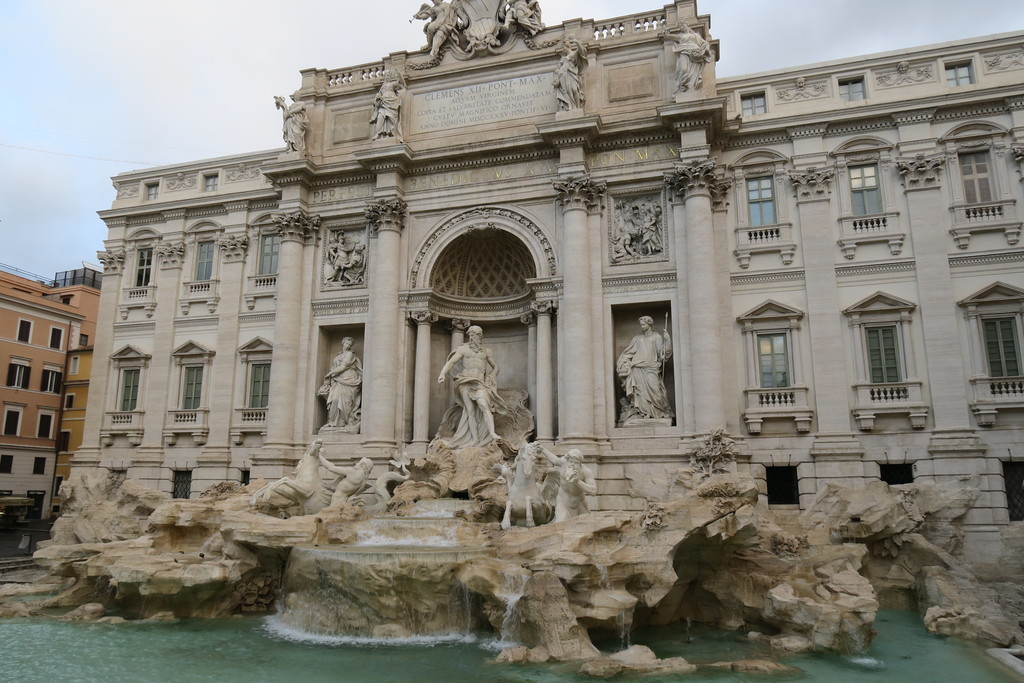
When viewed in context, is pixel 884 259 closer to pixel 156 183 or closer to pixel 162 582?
pixel 162 582

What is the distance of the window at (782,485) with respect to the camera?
19531 mm

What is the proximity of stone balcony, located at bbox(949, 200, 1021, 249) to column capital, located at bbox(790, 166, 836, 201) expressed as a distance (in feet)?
10.3

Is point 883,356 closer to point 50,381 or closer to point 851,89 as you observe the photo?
point 851,89

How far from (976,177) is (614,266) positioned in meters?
9.84

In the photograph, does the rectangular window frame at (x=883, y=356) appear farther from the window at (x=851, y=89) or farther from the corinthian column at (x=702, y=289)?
the window at (x=851, y=89)

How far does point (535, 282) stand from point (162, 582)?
12142mm

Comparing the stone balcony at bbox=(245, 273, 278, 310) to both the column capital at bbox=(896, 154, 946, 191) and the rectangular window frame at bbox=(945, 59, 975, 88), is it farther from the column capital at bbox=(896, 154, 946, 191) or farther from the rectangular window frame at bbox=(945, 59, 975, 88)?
the rectangular window frame at bbox=(945, 59, 975, 88)

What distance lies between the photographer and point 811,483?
1898cm

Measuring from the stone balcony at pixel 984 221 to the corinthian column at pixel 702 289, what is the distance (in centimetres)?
621

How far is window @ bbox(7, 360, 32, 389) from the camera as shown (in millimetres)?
37500

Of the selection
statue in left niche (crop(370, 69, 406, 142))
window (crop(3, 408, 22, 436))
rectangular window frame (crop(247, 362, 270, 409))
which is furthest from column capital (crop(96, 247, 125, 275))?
window (crop(3, 408, 22, 436))

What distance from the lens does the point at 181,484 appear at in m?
24.9

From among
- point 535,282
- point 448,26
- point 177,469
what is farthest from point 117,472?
point 448,26

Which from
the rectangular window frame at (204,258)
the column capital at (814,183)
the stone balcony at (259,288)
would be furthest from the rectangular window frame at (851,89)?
→ the rectangular window frame at (204,258)
